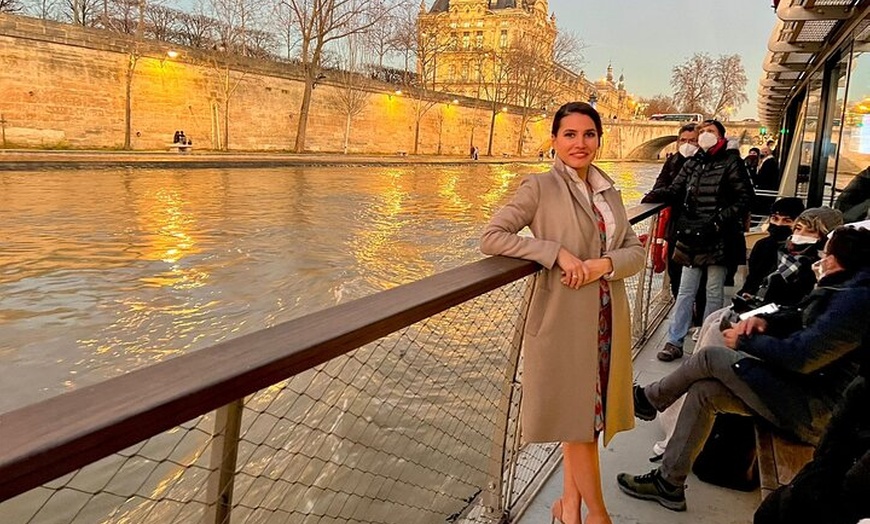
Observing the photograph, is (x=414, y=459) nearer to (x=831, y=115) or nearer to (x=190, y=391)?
(x=190, y=391)

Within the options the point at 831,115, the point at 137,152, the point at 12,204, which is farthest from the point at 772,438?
the point at 137,152

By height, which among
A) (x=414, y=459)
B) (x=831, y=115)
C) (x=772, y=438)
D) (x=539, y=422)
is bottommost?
(x=414, y=459)

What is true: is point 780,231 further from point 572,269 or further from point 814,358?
point 572,269

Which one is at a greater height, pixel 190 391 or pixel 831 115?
pixel 831 115

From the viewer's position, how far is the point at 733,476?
2.67m

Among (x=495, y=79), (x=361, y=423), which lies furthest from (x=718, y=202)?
(x=495, y=79)

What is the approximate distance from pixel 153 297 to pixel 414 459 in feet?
14.9

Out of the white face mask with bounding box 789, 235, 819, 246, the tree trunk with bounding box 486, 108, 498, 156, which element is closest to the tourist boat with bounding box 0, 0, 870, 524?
the white face mask with bounding box 789, 235, 819, 246

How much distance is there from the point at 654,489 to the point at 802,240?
1.82 m

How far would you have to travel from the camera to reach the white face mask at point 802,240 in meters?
3.46

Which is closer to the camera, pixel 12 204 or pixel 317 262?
pixel 317 262

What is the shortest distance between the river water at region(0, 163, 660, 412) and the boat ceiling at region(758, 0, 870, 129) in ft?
17.0

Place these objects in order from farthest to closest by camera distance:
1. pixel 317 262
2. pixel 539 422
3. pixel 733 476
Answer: pixel 317 262 < pixel 733 476 < pixel 539 422

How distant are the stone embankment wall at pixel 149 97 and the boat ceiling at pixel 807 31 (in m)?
25.7
